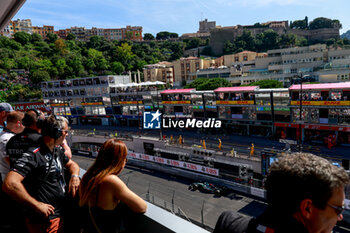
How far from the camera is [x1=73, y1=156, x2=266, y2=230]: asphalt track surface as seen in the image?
20141 millimetres

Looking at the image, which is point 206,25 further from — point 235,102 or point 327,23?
point 235,102

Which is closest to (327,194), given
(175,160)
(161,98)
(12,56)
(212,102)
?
(175,160)

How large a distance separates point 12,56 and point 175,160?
68463mm

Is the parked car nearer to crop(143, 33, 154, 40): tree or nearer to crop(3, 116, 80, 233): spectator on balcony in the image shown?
crop(3, 116, 80, 233): spectator on balcony

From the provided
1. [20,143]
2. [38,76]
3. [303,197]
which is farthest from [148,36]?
[303,197]

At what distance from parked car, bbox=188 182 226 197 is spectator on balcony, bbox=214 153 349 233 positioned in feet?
75.9

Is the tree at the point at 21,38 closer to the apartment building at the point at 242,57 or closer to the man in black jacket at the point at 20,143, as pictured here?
the apartment building at the point at 242,57

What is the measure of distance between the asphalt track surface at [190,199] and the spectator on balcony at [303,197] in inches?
680

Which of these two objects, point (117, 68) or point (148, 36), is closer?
point (117, 68)

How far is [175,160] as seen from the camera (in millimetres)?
29531

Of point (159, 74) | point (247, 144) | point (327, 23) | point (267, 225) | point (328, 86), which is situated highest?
point (327, 23)

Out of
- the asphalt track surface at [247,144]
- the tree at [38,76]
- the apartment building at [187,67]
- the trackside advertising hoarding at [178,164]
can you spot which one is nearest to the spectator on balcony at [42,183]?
the asphalt track surface at [247,144]

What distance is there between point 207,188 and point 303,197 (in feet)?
78.5

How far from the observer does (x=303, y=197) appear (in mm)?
1536
